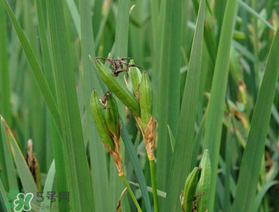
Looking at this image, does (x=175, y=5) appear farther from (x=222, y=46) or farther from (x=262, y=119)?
(x=262, y=119)

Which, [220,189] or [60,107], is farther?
[220,189]

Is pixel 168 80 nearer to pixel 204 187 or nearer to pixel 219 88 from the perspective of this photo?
pixel 219 88

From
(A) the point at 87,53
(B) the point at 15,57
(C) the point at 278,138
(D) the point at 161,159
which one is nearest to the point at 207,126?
(D) the point at 161,159

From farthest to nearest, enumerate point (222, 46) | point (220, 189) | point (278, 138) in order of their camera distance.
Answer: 1. point (278, 138)
2. point (220, 189)
3. point (222, 46)

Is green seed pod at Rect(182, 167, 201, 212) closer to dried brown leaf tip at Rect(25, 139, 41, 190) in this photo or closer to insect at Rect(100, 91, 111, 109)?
insect at Rect(100, 91, 111, 109)
